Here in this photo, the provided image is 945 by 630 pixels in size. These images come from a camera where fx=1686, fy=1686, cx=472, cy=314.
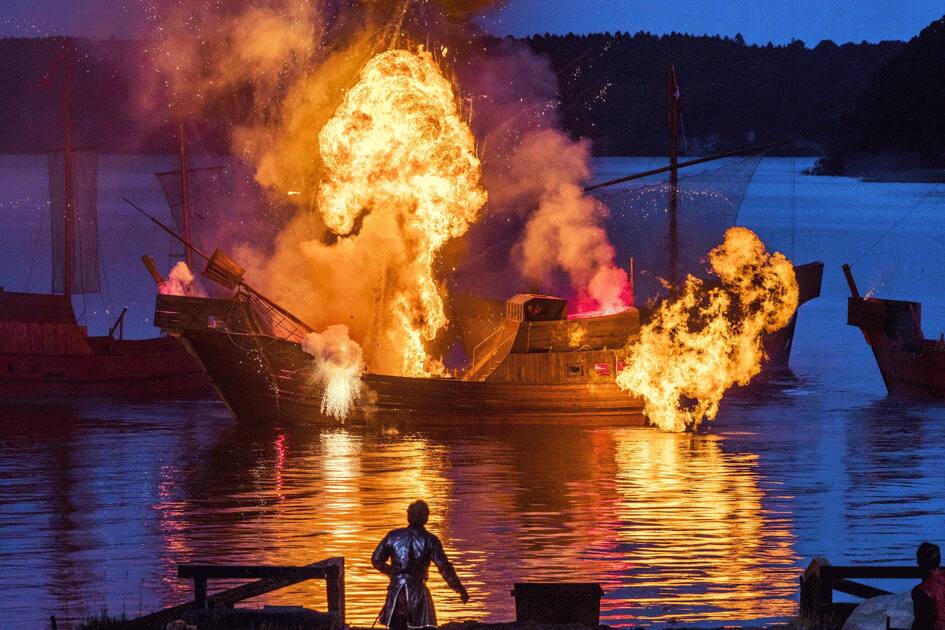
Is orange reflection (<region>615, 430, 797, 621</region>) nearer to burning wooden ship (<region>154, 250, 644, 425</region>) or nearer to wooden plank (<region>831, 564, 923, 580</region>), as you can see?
burning wooden ship (<region>154, 250, 644, 425</region>)

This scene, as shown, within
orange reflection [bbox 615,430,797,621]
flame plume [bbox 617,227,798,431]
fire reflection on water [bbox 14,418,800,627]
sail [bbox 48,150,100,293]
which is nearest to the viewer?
orange reflection [bbox 615,430,797,621]

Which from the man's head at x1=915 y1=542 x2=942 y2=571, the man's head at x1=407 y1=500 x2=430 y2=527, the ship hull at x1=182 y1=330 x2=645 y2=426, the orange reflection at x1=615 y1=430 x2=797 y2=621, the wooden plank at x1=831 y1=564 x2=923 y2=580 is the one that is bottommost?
the orange reflection at x1=615 y1=430 x2=797 y2=621

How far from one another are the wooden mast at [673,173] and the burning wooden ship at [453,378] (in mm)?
13576

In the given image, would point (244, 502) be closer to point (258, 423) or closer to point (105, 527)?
point (105, 527)

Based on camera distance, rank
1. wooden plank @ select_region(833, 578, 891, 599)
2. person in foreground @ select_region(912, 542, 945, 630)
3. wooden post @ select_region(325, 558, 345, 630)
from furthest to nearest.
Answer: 1. wooden plank @ select_region(833, 578, 891, 599)
2. wooden post @ select_region(325, 558, 345, 630)
3. person in foreground @ select_region(912, 542, 945, 630)

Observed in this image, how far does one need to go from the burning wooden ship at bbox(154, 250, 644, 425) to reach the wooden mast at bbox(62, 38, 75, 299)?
1030 inches

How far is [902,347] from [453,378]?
20164mm

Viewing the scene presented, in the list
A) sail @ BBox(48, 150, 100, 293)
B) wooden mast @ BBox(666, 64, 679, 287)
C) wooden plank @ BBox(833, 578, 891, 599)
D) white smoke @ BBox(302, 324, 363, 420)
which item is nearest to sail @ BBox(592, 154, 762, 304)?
wooden mast @ BBox(666, 64, 679, 287)

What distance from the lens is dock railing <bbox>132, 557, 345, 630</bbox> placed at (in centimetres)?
1928

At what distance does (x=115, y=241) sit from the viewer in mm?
178375

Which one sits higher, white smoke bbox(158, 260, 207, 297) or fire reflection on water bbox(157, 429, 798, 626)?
white smoke bbox(158, 260, 207, 297)

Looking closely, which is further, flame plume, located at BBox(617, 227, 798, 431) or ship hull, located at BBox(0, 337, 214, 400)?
ship hull, located at BBox(0, 337, 214, 400)

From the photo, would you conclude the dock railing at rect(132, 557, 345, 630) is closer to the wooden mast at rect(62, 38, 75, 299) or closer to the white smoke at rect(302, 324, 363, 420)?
the white smoke at rect(302, 324, 363, 420)

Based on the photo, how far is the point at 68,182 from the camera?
257 feet
